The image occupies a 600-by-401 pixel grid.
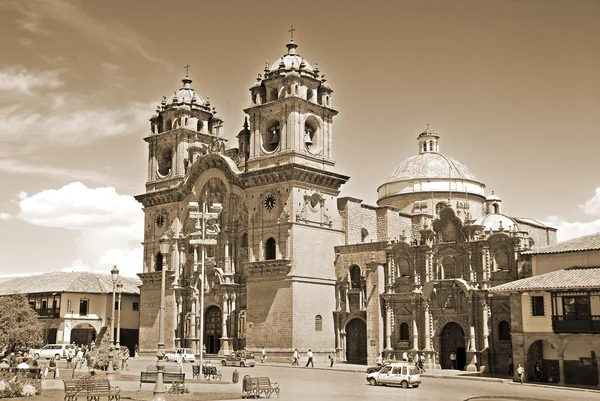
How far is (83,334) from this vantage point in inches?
2943

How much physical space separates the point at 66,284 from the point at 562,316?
51.4m

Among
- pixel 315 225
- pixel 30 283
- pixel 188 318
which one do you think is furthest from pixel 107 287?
pixel 315 225

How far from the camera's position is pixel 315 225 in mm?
58531

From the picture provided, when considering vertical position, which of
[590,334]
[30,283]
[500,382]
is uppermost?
[30,283]

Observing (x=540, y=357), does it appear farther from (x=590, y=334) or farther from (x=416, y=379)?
(x=416, y=379)

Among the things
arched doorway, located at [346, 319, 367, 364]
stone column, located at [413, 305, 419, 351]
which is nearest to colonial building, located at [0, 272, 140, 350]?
arched doorway, located at [346, 319, 367, 364]

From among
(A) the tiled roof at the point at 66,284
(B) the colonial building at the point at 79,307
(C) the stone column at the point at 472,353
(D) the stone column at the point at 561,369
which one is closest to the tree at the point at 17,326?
(B) the colonial building at the point at 79,307

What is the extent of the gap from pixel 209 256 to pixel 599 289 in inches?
1385

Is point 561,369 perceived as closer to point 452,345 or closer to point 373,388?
point 373,388

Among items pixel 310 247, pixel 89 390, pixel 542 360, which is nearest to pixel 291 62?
pixel 310 247

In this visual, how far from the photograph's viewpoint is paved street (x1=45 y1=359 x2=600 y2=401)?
3019cm

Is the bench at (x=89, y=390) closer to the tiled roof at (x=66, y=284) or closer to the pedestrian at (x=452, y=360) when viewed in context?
the pedestrian at (x=452, y=360)

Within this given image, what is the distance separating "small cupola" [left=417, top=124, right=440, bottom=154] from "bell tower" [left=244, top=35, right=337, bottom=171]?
1542 cm

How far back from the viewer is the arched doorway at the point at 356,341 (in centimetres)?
5709
